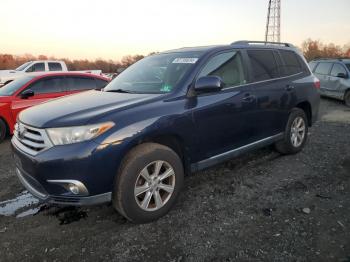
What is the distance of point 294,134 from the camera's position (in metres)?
5.23

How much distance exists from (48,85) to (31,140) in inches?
194

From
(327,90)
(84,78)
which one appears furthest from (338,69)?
(84,78)

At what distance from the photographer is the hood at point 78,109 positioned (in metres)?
2.90

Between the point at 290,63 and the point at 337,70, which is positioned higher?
the point at 290,63

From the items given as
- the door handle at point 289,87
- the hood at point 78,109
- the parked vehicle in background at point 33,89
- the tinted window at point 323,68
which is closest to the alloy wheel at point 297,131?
the door handle at point 289,87

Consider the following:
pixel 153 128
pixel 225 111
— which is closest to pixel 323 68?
pixel 225 111

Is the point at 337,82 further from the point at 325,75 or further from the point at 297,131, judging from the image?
the point at 297,131

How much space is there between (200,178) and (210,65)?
5.26 feet

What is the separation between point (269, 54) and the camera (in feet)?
15.6

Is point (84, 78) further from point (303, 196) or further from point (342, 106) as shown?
point (342, 106)

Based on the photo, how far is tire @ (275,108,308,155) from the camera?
16.5 feet

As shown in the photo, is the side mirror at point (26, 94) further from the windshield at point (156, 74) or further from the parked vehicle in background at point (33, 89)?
the windshield at point (156, 74)

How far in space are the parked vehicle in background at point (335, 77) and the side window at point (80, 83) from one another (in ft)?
27.2

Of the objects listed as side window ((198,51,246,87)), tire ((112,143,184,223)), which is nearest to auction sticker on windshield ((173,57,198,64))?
side window ((198,51,246,87))
